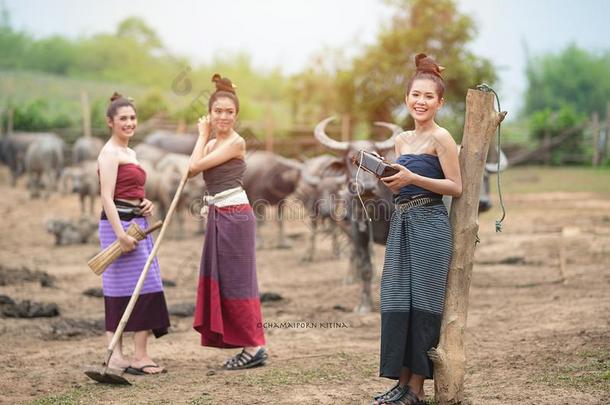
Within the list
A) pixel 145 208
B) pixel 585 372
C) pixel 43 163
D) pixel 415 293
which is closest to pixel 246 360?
pixel 145 208

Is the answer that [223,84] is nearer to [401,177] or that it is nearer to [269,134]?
[401,177]

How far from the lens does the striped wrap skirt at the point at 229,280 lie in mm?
5715

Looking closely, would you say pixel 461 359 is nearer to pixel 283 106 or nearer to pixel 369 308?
pixel 369 308

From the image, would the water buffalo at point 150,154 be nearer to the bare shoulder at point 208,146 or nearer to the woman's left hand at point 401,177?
the bare shoulder at point 208,146

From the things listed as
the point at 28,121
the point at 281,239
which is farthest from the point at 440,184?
the point at 28,121

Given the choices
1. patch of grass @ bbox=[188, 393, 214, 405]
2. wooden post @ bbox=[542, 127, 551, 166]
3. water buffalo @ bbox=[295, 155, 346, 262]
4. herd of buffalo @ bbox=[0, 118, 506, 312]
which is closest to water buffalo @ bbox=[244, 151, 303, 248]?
herd of buffalo @ bbox=[0, 118, 506, 312]

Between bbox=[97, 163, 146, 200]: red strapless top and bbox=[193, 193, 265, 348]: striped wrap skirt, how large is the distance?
1.79 feet

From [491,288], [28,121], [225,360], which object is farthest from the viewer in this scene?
[28,121]

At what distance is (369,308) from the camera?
798 cm

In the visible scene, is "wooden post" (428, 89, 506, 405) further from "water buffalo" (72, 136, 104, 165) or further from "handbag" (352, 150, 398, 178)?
"water buffalo" (72, 136, 104, 165)

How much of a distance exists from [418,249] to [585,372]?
1.60 meters

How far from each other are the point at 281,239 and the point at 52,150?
34.9 ft

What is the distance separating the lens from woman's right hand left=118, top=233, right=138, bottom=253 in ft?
18.1

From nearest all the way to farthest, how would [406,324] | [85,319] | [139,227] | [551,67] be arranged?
[406,324], [139,227], [85,319], [551,67]
